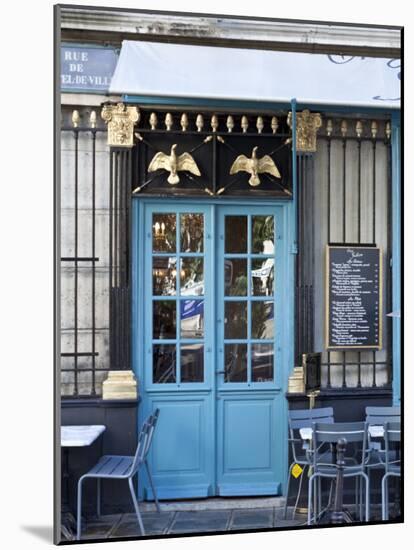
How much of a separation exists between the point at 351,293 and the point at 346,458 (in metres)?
1.26

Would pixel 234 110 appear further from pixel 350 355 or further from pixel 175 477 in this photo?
pixel 175 477

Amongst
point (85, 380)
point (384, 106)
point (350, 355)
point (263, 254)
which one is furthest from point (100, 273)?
point (384, 106)

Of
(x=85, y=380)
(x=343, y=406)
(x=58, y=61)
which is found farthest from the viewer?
(x=343, y=406)

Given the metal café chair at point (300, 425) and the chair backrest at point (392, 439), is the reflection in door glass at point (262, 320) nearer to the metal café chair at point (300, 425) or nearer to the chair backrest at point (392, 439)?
the metal café chair at point (300, 425)

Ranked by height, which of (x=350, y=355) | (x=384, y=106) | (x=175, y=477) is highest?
(x=384, y=106)

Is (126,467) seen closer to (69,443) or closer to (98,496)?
(98,496)

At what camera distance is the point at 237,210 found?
250 inches

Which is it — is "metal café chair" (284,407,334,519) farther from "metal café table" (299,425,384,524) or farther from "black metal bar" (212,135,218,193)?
"black metal bar" (212,135,218,193)

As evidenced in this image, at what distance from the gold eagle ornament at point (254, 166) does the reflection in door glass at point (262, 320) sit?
0.94m

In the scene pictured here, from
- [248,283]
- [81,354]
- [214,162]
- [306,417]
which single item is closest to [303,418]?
[306,417]

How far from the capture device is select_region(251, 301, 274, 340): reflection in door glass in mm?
6336

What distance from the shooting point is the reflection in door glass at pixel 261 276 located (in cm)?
634

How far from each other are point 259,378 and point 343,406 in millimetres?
696

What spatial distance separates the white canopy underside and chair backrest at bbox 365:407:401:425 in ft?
7.70
